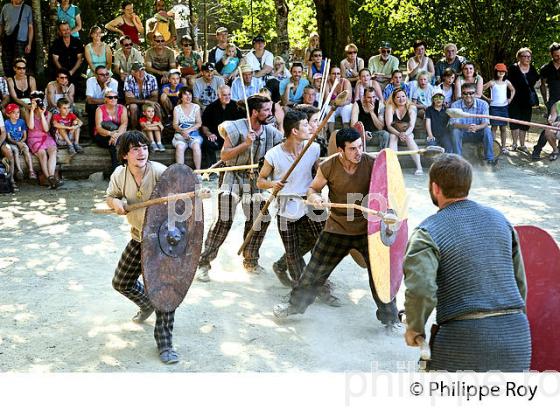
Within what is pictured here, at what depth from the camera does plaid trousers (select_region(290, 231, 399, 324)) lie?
18.6 ft

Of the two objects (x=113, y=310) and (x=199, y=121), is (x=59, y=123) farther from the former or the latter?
(x=113, y=310)

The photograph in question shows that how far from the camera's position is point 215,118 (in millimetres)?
10859

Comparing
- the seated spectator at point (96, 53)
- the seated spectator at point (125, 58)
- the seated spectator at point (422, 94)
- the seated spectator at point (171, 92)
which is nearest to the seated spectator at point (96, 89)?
the seated spectator at point (96, 53)

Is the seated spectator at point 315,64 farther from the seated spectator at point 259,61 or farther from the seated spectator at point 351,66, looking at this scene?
the seated spectator at point 259,61

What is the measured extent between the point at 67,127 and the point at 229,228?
475cm

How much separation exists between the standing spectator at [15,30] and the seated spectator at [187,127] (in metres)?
2.77

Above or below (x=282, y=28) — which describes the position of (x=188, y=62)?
below

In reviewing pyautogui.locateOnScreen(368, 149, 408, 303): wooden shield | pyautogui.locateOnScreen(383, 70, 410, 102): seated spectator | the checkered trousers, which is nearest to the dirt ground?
the checkered trousers

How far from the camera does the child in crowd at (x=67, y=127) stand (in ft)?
35.0

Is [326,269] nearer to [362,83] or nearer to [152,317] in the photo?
[152,317]

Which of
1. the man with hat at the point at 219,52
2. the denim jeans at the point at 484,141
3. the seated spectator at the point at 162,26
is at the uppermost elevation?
the seated spectator at the point at 162,26

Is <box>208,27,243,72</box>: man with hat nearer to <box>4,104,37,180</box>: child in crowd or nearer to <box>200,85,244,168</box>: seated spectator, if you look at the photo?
<box>200,85,244,168</box>: seated spectator

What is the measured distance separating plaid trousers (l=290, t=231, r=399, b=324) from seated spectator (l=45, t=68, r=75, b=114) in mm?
6139

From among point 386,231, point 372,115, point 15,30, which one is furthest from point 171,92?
point 386,231
